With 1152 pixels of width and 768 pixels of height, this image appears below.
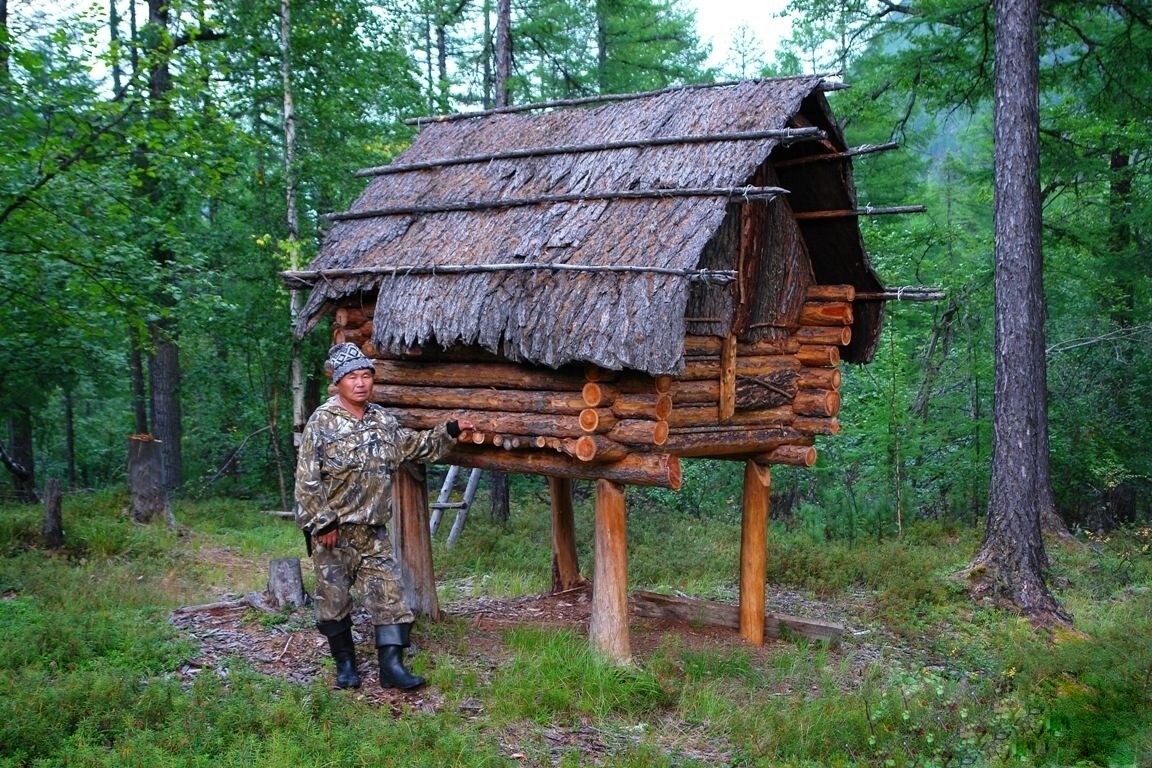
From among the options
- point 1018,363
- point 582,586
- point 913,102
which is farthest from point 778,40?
point 582,586

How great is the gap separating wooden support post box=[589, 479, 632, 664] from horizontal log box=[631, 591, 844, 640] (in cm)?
196

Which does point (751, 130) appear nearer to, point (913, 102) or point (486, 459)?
point (486, 459)

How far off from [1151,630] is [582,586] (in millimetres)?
5564

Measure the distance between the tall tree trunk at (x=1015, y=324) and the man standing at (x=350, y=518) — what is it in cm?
684

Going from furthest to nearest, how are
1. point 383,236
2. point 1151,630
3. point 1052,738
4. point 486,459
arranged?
point 383,236 → point 486,459 → point 1151,630 → point 1052,738

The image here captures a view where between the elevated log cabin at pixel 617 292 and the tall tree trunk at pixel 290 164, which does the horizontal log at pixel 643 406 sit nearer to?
the elevated log cabin at pixel 617 292

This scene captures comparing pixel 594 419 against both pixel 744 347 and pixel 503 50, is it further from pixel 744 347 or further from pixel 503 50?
pixel 503 50

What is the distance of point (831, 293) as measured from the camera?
31.0 feet

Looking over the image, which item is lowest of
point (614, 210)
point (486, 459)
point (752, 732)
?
point (752, 732)

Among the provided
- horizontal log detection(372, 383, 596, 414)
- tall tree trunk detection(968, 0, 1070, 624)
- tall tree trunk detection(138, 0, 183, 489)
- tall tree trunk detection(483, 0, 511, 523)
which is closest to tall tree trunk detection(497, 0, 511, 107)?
tall tree trunk detection(483, 0, 511, 523)

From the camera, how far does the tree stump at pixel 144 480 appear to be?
47.0 ft

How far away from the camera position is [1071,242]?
637 inches

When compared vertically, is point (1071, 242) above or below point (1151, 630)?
above

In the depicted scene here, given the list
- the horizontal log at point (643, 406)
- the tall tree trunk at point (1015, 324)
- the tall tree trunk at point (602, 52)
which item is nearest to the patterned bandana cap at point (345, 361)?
the horizontal log at point (643, 406)
